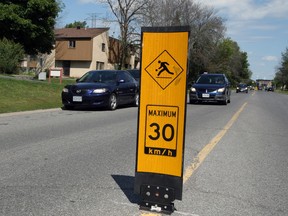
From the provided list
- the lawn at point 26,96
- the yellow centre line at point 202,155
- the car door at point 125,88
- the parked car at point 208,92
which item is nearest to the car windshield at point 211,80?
the parked car at point 208,92

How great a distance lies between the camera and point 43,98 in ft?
58.4

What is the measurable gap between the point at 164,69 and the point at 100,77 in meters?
12.3

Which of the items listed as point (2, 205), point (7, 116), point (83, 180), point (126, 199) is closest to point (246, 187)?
point (126, 199)

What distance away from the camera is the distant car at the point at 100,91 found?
48.1ft

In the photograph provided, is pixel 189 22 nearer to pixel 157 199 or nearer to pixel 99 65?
pixel 99 65

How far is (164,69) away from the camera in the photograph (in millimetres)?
3865

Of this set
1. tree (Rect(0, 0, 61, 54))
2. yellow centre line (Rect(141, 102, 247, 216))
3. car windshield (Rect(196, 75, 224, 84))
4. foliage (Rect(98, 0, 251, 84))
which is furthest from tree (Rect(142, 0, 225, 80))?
yellow centre line (Rect(141, 102, 247, 216))

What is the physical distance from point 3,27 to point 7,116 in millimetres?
22879

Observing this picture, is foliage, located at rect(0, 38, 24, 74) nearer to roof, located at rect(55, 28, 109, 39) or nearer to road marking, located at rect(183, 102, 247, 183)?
road marking, located at rect(183, 102, 247, 183)

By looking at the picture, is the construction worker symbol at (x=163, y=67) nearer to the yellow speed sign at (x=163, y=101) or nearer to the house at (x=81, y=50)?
the yellow speed sign at (x=163, y=101)

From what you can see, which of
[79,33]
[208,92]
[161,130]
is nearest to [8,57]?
[208,92]

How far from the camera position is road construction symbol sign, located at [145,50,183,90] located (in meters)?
3.83

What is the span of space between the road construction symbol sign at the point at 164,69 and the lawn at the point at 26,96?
10.4m

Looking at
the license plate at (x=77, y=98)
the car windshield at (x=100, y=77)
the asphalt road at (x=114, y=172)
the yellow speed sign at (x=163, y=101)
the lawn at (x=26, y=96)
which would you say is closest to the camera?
the yellow speed sign at (x=163, y=101)
